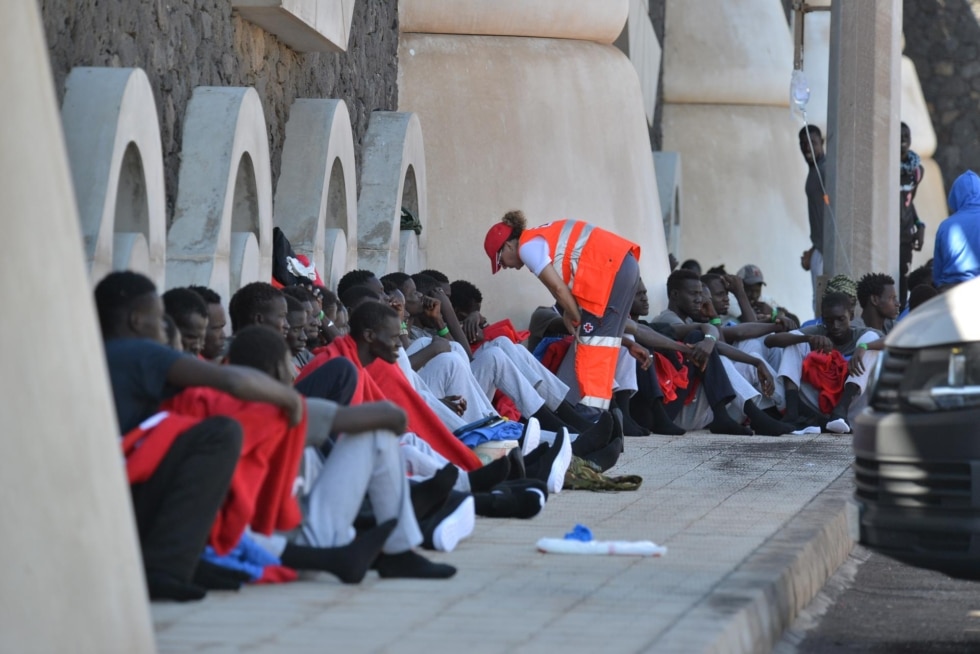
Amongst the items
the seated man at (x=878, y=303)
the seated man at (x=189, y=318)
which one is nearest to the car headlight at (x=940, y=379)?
the seated man at (x=189, y=318)

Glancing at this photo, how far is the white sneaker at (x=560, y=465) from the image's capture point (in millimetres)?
7770

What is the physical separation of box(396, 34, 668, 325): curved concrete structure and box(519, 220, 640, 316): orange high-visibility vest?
10.4 feet

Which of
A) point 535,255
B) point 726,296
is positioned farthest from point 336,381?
point 726,296

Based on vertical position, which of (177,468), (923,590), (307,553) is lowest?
(923,590)

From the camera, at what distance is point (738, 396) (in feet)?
37.7

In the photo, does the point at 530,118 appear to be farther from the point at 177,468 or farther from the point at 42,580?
the point at 42,580

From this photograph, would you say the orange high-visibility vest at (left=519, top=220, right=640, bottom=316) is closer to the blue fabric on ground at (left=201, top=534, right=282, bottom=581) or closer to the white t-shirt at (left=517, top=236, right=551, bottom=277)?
the white t-shirt at (left=517, top=236, right=551, bottom=277)

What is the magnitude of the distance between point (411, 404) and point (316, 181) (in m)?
3.35

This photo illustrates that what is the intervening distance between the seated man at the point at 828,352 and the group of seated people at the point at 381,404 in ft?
0.04

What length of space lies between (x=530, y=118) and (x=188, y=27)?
5.58 metres

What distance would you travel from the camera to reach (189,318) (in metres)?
5.86

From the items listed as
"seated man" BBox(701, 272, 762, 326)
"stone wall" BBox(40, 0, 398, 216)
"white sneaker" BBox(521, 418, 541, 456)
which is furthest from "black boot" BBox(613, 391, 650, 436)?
"white sneaker" BBox(521, 418, 541, 456)

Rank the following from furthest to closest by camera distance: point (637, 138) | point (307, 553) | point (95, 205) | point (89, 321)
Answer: point (637, 138) < point (95, 205) < point (307, 553) < point (89, 321)

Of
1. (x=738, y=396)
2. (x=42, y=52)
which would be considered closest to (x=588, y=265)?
(x=738, y=396)
